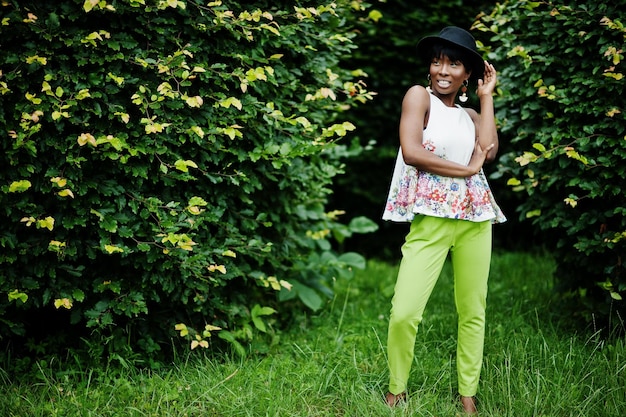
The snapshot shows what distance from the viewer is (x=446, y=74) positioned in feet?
9.47

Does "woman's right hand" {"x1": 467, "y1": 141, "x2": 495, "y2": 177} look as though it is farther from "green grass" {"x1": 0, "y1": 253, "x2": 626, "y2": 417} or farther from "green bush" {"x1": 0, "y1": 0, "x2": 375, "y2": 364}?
"green grass" {"x1": 0, "y1": 253, "x2": 626, "y2": 417}

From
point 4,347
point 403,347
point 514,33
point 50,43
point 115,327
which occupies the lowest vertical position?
point 4,347

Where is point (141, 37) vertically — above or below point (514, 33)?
below

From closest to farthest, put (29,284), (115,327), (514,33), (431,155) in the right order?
1. (431,155)
2. (29,284)
3. (115,327)
4. (514,33)

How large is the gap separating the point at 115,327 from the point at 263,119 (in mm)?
1428

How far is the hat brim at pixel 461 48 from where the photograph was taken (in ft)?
9.36

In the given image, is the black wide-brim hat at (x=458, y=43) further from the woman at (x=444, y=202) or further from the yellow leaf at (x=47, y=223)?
the yellow leaf at (x=47, y=223)

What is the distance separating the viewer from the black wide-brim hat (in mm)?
2830

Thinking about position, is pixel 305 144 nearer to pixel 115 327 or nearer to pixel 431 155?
pixel 431 155

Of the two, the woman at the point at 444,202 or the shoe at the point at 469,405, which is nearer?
the woman at the point at 444,202

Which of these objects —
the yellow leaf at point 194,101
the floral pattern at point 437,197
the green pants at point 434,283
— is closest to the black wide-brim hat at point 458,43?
the floral pattern at point 437,197

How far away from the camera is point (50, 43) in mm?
2924

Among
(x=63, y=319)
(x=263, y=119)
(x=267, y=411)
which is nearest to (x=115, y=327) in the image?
(x=63, y=319)

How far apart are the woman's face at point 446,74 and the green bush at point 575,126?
A: 85 cm
